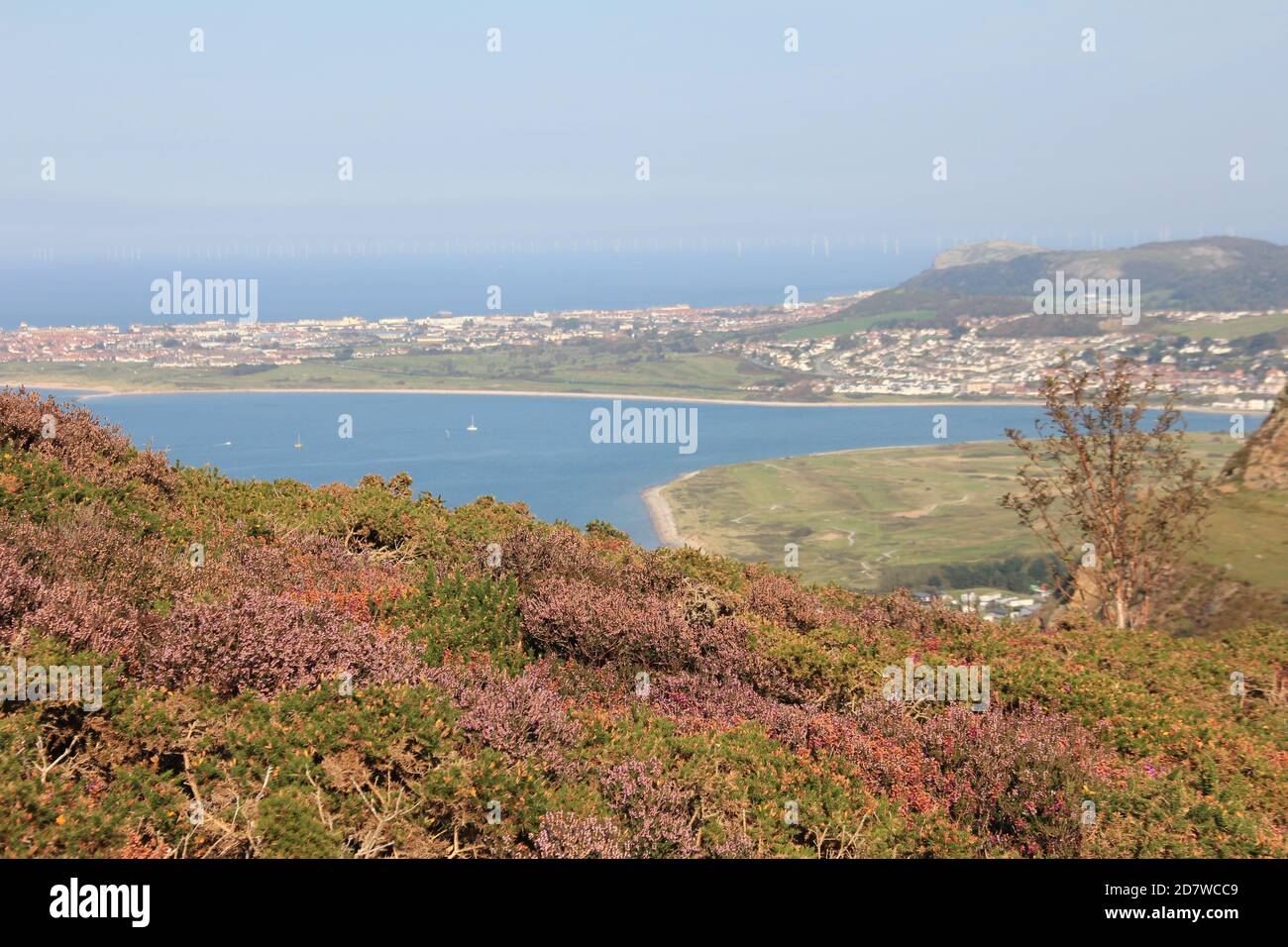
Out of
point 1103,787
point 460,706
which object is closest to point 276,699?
point 460,706

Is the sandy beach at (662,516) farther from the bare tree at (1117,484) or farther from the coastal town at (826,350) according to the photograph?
the coastal town at (826,350)

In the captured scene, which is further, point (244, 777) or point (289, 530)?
point (289, 530)

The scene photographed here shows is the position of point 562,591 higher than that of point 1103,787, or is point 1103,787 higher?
point 562,591

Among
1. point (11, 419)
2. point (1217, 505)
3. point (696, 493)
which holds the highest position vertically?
point (11, 419)

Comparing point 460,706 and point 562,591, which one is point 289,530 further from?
point 460,706

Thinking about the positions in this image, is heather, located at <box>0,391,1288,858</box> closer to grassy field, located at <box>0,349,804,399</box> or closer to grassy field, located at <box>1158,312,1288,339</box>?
grassy field, located at <box>0,349,804,399</box>

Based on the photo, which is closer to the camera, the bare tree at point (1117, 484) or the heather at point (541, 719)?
the heather at point (541, 719)

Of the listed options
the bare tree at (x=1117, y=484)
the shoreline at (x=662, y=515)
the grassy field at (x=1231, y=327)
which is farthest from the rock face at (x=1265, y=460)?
the grassy field at (x=1231, y=327)
